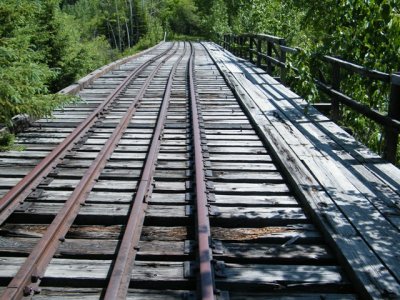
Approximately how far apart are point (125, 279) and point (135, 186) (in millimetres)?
1875

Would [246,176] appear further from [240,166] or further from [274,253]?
[274,253]

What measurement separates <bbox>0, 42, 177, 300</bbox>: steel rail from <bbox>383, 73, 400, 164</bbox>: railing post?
3351mm

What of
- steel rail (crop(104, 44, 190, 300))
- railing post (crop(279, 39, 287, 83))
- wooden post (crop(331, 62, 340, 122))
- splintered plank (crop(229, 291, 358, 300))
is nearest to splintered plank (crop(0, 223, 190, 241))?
steel rail (crop(104, 44, 190, 300))

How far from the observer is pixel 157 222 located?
4.17 meters

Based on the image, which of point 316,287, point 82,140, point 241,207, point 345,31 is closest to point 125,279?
point 316,287

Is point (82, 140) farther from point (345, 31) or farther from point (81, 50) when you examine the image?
point (81, 50)

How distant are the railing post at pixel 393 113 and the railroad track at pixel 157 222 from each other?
52.7 inches

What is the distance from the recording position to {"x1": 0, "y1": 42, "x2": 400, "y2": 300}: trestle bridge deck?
10.5ft

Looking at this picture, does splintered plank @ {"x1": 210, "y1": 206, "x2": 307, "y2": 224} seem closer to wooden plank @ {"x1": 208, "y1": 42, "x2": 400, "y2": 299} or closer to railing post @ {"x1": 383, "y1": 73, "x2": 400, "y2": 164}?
wooden plank @ {"x1": 208, "y1": 42, "x2": 400, "y2": 299}

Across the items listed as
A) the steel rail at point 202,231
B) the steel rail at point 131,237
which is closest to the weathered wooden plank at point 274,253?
the steel rail at point 202,231

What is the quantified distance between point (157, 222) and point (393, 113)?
3.07 m

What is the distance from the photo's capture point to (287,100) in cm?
941

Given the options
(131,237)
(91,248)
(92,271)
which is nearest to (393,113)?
(131,237)

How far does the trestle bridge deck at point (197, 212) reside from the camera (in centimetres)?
319
